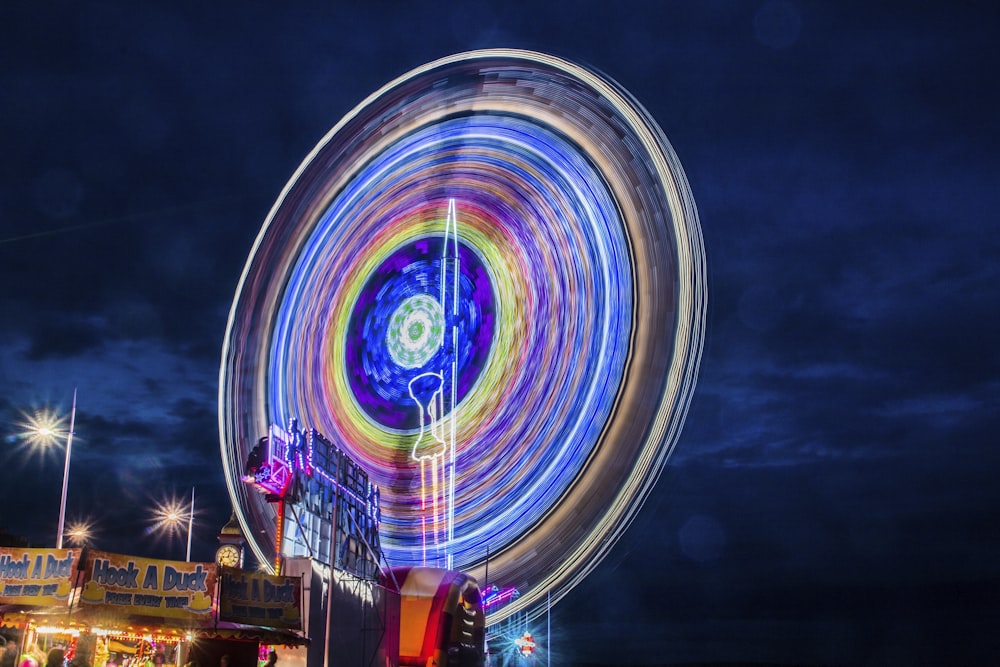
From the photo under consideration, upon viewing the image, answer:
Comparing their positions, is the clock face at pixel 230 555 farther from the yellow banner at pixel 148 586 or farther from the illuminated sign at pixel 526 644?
the illuminated sign at pixel 526 644

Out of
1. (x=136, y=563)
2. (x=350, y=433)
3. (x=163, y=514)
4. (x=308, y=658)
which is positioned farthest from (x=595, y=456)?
(x=163, y=514)

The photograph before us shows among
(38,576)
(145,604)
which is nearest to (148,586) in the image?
(145,604)

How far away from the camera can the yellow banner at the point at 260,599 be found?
19391 millimetres

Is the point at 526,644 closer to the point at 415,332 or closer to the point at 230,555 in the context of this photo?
the point at 230,555

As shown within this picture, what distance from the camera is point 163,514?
149 ft

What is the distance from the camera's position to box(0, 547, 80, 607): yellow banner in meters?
18.1

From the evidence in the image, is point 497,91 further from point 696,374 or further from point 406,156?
point 696,374

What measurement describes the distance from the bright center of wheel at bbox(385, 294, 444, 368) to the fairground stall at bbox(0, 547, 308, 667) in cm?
1185

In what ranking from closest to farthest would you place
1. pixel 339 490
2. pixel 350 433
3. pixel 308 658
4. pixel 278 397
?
1. pixel 308 658
2. pixel 339 490
3. pixel 278 397
4. pixel 350 433

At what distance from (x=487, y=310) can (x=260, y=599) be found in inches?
631

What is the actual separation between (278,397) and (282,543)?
7.68 m

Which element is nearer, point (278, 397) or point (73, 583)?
point (73, 583)

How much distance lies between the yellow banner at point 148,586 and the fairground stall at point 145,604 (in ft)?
0.06

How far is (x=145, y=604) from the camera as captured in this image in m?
18.7
